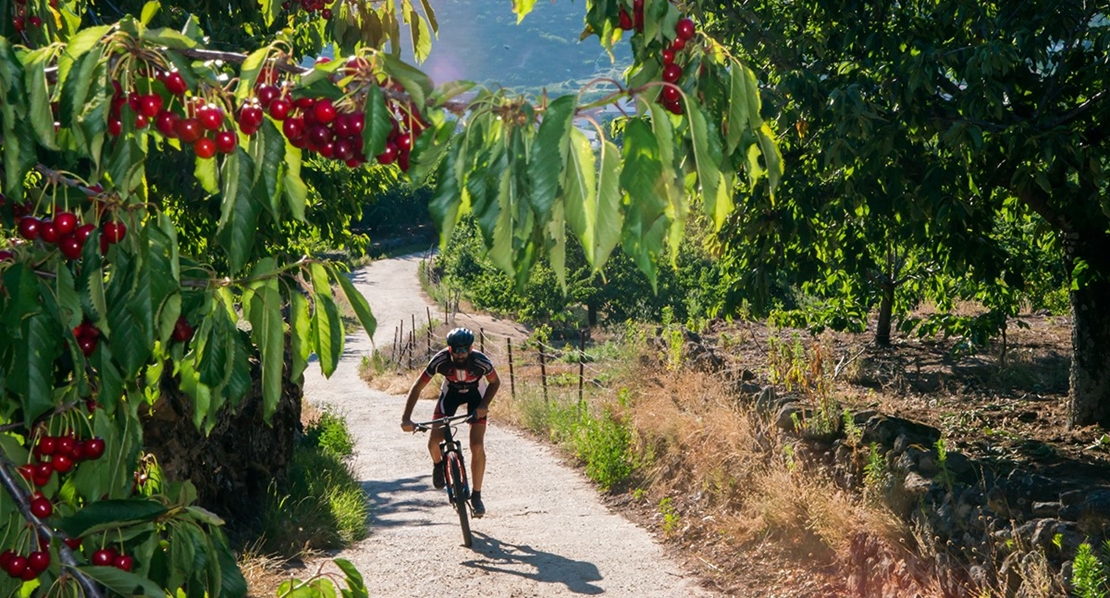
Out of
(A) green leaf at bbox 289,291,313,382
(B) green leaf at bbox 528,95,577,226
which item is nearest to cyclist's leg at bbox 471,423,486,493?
(A) green leaf at bbox 289,291,313,382

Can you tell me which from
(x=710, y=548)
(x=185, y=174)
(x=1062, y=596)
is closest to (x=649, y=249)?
(x=1062, y=596)

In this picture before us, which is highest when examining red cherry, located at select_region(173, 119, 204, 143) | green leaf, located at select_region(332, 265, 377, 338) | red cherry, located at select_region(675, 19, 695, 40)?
red cherry, located at select_region(675, 19, 695, 40)

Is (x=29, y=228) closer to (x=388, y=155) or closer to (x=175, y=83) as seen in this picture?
(x=175, y=83)

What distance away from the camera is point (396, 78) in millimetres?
1807

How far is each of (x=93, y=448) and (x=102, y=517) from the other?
191mm

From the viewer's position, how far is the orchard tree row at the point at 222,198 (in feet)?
5.27

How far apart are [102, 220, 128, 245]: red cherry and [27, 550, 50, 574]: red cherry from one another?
0.62 meters

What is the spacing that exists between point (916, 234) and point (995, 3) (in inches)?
79.5

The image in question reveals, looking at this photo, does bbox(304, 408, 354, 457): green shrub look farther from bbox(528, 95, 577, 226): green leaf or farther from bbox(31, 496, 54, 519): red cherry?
bbox(528, 95, 577, 226): green leaf

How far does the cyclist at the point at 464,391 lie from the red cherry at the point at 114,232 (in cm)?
651

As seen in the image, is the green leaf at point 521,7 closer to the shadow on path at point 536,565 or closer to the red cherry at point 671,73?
the red cherry at point 671,73

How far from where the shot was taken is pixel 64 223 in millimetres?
1921

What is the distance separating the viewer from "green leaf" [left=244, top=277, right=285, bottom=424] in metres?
1.93

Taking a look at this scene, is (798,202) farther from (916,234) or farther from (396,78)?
(396,78)
